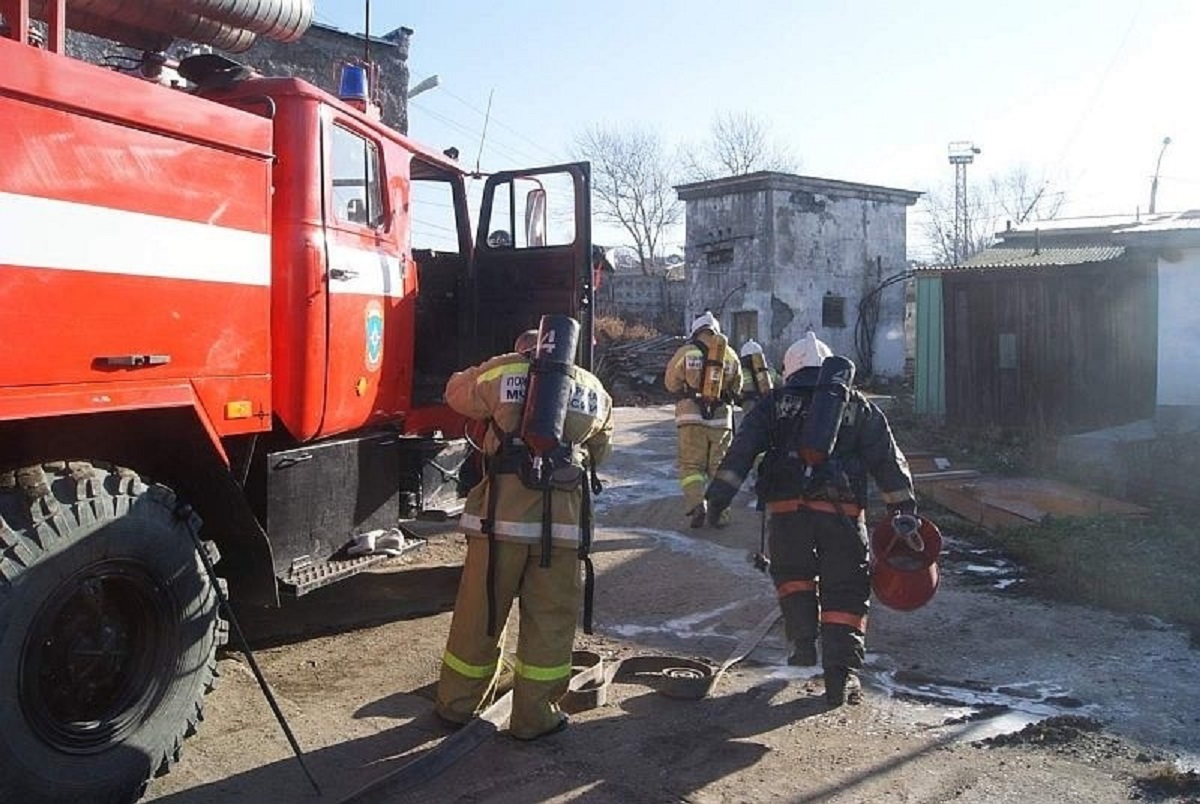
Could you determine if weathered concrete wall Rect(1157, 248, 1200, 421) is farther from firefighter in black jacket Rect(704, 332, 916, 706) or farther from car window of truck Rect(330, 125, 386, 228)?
car window of truck Rect(330, 125, 386, 228)

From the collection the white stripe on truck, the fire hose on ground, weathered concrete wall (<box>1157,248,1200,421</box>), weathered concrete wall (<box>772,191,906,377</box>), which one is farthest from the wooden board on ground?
weathered concrete wall (<box>772,191,906,377</box>)

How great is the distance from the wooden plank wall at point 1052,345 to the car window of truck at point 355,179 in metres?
11.1

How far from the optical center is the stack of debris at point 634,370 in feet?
76.2

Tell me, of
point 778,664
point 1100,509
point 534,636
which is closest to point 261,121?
point 534,636

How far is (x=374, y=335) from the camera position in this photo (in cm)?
512

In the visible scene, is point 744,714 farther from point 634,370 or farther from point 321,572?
point 634,370

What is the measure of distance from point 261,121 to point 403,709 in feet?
8.55

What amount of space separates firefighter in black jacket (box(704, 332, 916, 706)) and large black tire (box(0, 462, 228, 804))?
2.47 m

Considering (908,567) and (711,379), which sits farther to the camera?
(711,379)

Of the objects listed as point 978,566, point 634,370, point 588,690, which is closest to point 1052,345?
point 978,566

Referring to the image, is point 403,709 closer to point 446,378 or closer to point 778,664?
point 778,664

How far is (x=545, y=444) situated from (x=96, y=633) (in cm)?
Answer: 175

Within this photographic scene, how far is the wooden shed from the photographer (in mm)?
13312

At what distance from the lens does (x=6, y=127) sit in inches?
121
